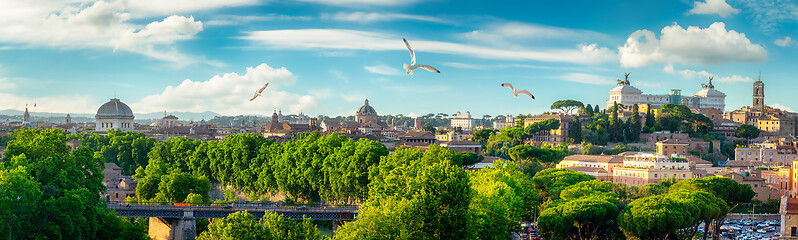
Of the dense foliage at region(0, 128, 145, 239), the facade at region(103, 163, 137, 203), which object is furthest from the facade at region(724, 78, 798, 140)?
the dense foliage at region(0, 128, 145, 239)

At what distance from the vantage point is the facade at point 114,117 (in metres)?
133

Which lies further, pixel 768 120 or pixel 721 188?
pixel 768 120

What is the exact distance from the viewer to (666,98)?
13400 centimetres

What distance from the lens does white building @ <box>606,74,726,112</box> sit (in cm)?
12575

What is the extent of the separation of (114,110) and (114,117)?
1127 millimetres

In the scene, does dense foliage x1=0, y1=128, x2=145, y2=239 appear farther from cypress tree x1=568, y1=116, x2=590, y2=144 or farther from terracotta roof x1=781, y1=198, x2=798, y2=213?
cypress tree x1=568, y1=116, x2=590, y2=144

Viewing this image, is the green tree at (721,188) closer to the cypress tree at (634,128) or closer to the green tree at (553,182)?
the green tree at (553,182)

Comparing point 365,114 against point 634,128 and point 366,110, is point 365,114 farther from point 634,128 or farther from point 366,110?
point 634,128

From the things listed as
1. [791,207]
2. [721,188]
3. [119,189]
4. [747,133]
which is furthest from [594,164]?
[119,189]

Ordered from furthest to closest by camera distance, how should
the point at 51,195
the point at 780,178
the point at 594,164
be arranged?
the point at 594,164, the point at 780,178, the point at 51,195

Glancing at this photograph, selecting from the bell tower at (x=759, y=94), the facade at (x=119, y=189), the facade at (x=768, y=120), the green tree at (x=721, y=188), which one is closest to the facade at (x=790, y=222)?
the green tree at (x=721, y=188)

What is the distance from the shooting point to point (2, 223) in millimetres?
34469

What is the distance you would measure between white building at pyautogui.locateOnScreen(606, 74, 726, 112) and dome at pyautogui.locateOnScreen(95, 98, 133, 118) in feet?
223

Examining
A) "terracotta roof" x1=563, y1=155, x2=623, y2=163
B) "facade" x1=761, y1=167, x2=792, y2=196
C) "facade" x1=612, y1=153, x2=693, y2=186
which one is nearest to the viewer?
"facade" x1=612, y1=153, x2=693, y2=186
